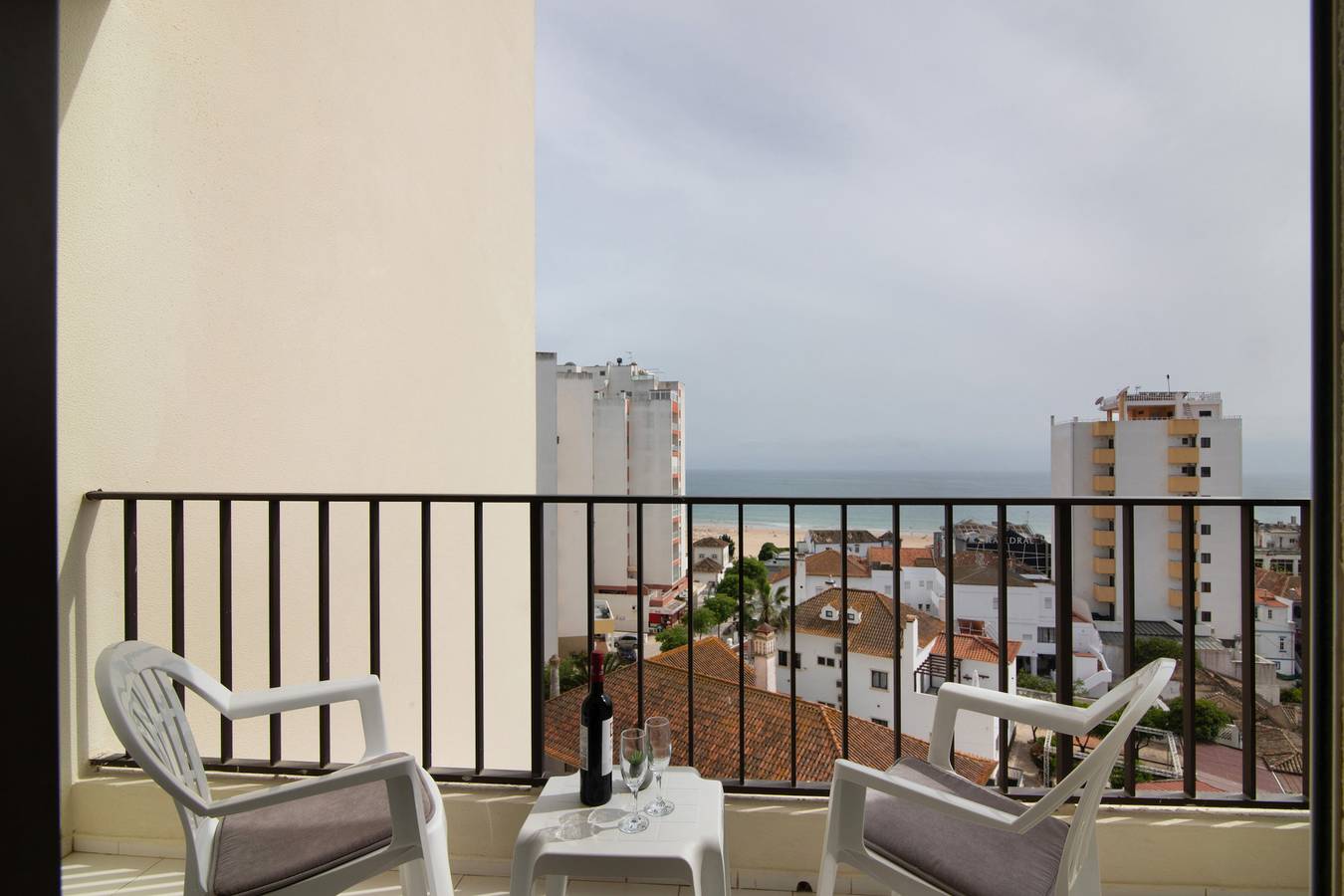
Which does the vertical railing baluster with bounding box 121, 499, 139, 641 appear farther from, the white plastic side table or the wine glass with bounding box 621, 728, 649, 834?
the wine glass with bounding box 621, 728, 649, 834

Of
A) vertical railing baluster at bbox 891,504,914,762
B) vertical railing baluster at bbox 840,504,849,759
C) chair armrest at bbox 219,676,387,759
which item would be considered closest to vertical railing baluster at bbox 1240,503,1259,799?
vertical railing baluster at bbox 891,504,914,762

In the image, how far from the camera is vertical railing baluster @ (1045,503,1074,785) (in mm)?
1955

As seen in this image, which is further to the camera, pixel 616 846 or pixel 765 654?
pixel 765 654

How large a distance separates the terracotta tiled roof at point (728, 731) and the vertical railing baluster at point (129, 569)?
56.1 inches

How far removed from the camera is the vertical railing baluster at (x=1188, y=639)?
1955 millimetres

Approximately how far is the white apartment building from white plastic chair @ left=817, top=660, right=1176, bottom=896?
13.7 inches

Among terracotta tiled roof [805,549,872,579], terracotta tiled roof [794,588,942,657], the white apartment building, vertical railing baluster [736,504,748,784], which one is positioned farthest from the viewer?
terracotta tiled roof [805,549,872,579]

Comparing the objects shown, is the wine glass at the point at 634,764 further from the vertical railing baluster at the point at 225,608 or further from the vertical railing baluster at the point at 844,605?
the vertical railing baluster at the point at 225,608

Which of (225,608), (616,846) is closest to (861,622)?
(616,846)

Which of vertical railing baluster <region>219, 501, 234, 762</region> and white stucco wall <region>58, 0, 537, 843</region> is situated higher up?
white stucco wall <region>58, 0, 537, 843</region>

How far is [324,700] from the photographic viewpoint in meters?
1.74

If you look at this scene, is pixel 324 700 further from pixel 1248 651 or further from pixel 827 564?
pixel 827 564

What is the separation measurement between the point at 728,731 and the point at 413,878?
133 cm

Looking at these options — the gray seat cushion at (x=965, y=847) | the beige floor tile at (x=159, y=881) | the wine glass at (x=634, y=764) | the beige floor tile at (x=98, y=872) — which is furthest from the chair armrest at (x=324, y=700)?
the gray seat cushion at (x=965, y=847)
